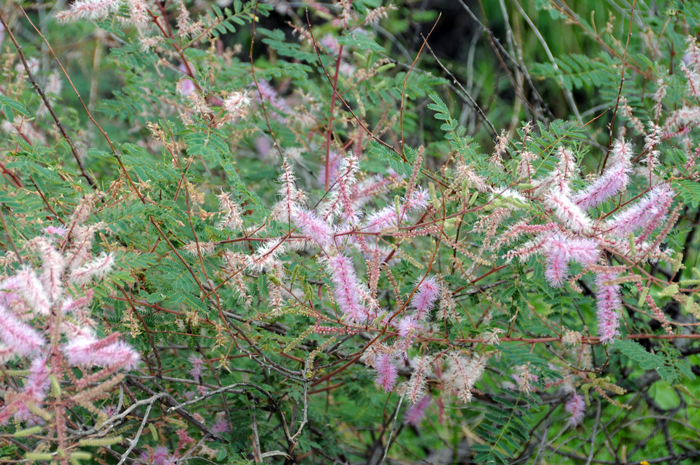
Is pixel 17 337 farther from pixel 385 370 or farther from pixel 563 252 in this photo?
pixel 563 252

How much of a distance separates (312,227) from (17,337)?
52 centimetres

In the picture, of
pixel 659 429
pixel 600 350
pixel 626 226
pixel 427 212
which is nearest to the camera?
pixel 626 226

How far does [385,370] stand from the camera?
1229 millimetres

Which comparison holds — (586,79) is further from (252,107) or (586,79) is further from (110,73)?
(110,73)

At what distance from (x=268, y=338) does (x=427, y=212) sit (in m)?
0.46

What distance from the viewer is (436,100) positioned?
1.31 m

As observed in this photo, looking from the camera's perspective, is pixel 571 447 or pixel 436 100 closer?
pixel 436 100

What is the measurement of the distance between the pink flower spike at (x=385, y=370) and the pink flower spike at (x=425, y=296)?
0.13 m

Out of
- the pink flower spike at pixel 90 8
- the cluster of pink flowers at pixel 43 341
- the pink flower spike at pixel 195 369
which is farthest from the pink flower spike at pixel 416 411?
the pink flower spike at pixel 90 8

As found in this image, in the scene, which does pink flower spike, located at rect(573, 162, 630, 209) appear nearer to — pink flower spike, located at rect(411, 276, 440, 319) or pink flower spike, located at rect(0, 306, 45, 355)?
pink flower spike, located at rect(411, 276, 440, 319)

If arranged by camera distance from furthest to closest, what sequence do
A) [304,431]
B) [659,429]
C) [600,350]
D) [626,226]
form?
[659,429], [600,350], [304,431], [626,226]

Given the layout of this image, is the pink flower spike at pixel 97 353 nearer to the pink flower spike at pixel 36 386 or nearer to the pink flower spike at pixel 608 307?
the pink flower spike at pixel 36 386

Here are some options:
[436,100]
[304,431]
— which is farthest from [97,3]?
[304,431]

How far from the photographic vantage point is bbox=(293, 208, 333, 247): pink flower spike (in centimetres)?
111
